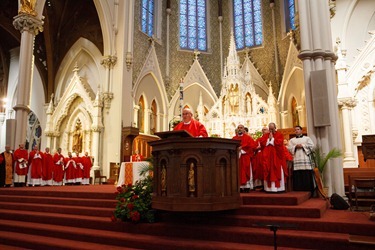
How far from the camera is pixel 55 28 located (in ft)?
62.0

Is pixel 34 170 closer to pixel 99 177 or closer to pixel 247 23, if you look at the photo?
pixel 99 177

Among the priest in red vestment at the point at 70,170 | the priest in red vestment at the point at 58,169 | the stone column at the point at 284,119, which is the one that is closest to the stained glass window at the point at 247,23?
the stone column at the point at 284,119

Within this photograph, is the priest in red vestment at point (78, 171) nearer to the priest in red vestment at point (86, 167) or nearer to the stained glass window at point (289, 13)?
the priest in red vestment at point (86, 167)

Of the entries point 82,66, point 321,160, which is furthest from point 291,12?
point 321,160

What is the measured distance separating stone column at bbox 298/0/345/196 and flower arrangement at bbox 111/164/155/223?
426 centimetres

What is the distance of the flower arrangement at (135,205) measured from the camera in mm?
5668

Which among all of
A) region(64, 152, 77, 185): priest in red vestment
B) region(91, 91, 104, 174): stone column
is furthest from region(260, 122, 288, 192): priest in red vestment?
region(91, 91, 104, 174): stone column

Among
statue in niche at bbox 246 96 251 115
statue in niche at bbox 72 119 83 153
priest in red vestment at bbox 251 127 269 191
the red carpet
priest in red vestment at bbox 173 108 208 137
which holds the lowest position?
the red carpet

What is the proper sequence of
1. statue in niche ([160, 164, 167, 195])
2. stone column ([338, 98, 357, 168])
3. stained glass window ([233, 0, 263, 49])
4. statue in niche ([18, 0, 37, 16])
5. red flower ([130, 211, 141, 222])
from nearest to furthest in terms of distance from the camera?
statue in niche ([160, 164, 167, 195])
red flower ([130, 211, 141, 222])
statue in niche ([18, 0, 37, 16])
stone column ([338, 98, 357, 168])
stained glass window ([233, 0, 263, 49])

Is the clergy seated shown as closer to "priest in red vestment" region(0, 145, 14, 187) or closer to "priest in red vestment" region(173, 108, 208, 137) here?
"priest in red vestment" region(0, 145, 14, 187)

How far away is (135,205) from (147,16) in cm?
1553

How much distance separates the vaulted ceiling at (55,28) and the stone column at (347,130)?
12.9 m

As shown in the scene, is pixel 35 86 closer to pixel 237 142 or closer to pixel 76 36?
pixel 76 36

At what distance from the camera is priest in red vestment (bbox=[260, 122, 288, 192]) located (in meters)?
7.00
